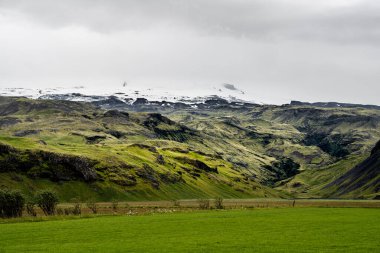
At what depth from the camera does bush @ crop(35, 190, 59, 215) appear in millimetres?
149500

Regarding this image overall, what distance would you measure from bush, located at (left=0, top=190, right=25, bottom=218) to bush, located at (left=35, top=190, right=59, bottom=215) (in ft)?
25.1

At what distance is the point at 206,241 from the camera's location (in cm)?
6869

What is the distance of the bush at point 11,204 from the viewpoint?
5448 inches

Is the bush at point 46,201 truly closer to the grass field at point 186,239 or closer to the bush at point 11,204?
the bush at point 11,204

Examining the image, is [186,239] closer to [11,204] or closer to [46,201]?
[11,204]

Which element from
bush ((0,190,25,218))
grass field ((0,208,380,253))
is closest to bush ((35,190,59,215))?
bush ((0,190,25,218))

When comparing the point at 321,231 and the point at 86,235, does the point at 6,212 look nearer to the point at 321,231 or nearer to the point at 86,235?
the point at 86,235

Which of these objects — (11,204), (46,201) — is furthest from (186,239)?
(46,201)

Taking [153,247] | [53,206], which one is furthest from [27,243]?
[53,206]

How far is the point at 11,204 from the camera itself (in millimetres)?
140375

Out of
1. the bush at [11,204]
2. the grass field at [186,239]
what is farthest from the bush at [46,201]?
the grass field at [186,239]

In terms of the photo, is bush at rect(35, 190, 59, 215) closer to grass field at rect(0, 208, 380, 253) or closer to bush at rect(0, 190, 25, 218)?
bush at rect(0, 190, 25, 218)

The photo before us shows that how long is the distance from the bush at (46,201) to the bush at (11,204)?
7662 millimetres

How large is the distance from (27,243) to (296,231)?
142 feet
